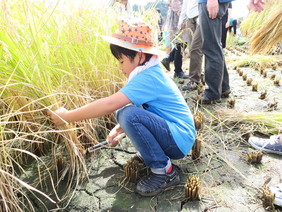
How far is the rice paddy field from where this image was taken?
51.2 inches

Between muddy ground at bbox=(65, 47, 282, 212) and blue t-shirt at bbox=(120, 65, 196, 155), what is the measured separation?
0.27 metres

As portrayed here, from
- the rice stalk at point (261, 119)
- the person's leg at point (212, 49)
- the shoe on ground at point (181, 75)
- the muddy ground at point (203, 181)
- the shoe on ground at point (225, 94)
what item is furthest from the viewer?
the shoe on ground at point (181, 75)

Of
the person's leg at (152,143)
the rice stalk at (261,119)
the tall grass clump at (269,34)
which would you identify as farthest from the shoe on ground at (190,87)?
the person's leg at (152,143)

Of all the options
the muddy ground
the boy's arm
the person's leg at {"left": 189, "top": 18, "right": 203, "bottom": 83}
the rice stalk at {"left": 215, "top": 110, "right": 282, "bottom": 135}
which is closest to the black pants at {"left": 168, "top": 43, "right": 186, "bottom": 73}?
the person's leg at {"left": 189, "top": 18, "right": 203, "bottom": 83}

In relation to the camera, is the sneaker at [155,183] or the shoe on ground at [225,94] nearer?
the sneaker at [155,183]

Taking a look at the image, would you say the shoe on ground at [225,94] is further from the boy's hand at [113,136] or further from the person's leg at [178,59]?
the boy's hand at [113,136]

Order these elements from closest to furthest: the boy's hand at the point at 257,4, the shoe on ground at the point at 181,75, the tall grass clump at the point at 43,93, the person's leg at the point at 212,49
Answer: the tall grass clump at the point at 43,93
the person's leg at the point at 212,49
the boy's hand at the point at 257,4
the shoe on ground at the point at 181,75

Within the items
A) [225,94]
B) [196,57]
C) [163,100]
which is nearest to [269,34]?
[196,57]

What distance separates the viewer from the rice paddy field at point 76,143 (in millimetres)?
1301

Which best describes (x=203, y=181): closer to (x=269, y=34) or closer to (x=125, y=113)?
(x=125, y=113)

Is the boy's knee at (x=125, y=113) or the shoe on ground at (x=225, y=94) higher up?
the boy's knee at (x=125, y=113)

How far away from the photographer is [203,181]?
57.1 inches

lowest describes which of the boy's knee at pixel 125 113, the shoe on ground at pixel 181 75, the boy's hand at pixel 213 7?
the shoe on ground at pixel 181 75

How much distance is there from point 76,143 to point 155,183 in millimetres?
547
